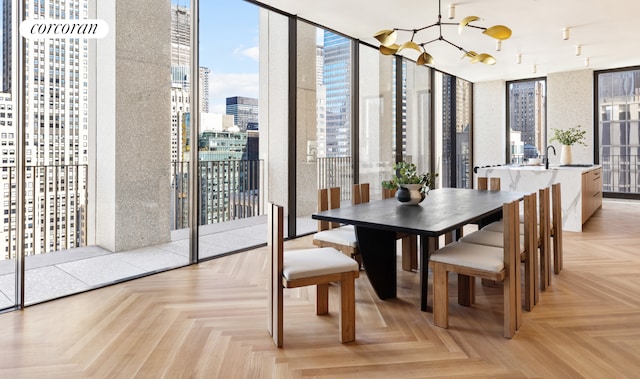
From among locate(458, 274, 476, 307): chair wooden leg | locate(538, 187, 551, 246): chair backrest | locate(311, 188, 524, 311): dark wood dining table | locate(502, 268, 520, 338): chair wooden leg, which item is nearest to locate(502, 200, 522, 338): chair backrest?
locate(502, 268, 520, 338): chair wooden leg

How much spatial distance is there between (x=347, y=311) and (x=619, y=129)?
821 cm

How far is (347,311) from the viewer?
94.6 inches

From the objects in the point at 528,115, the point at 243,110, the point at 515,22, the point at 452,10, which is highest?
the point at 515,22

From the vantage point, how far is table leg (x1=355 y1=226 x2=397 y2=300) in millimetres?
3016

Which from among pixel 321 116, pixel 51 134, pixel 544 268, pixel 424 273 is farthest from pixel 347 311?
pixel 321 116

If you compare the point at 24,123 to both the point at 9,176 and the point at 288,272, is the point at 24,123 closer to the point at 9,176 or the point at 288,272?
the point at 9,176

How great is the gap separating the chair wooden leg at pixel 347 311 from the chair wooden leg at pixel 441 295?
526 millimetres

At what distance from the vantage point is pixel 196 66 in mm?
4082

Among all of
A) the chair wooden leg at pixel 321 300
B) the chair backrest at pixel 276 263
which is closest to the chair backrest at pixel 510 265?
the chair wooden leg at pixel 321 300

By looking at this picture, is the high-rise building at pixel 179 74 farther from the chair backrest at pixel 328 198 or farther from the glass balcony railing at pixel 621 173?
the glass balcony railing at pixel 621 173

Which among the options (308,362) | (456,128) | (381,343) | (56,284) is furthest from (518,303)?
(456,128)

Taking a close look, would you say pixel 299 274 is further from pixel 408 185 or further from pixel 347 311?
pixel 408 185

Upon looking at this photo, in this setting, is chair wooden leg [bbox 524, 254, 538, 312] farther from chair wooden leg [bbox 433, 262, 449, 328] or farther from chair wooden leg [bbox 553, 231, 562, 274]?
chair wooden leg [bbox 553, 231, 562, 274]

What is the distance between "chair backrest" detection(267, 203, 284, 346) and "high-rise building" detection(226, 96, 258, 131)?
237cm
